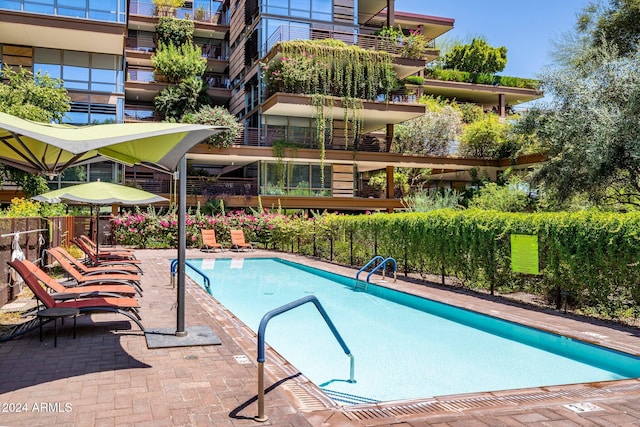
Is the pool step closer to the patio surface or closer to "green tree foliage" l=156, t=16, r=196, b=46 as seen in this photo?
the patio surface

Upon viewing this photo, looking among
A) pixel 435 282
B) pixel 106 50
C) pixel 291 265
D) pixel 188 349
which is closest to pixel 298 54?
pixel 106 50

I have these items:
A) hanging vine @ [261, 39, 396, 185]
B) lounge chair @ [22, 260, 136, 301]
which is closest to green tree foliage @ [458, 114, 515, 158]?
hanging vine @ [261, 39, 396, 185]

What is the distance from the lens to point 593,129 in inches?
579

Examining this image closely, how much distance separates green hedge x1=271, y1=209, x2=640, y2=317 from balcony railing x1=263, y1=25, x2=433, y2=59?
16.2 m

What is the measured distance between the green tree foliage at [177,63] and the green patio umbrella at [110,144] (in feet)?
89.3

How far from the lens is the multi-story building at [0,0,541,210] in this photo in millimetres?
25234

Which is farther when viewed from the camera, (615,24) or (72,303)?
(615,24)

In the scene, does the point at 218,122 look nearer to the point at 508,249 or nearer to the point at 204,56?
the point at 204,56

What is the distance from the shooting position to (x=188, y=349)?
5.92 metres

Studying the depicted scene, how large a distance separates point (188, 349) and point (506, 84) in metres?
44.3

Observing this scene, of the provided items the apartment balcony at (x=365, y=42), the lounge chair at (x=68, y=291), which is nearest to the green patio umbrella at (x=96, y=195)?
the lounge chair at (x=68, y=291)

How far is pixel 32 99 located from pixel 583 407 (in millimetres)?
21263

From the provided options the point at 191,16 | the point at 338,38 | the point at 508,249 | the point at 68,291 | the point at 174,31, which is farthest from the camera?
the point at 191,16

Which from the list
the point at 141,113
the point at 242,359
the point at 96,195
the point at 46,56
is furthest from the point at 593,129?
the point at 141,113
